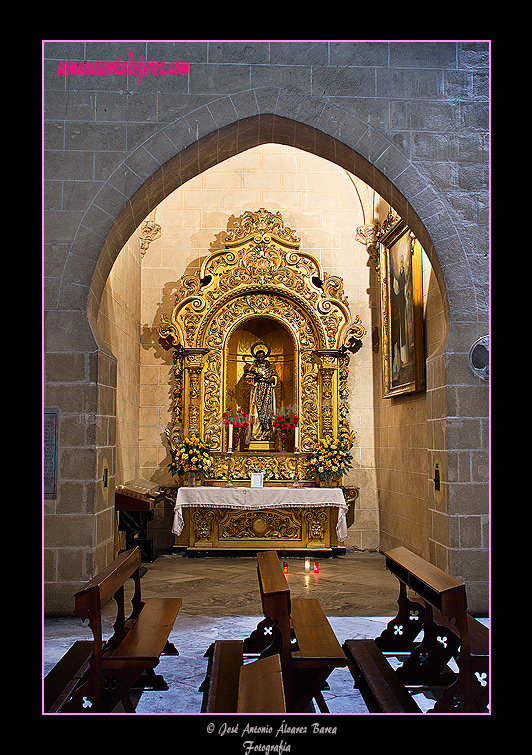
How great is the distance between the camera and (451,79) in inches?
231

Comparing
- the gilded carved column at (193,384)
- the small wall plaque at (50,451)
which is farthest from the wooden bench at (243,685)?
the gilded carved column at (193,384)

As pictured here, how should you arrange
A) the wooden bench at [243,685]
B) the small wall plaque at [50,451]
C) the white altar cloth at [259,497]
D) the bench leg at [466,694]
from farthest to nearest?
the white altar cloth at [259,497] → the small wall plaque at [50,451] → the bench leg at [466,694] → the wooden bench at [243,685]

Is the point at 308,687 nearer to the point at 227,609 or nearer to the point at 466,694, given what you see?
the point at 466,694

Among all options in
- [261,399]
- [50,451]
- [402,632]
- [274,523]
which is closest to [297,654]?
[402,632]

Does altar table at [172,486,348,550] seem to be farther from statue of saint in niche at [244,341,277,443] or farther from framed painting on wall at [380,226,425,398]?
framed painting on wall at [380,226,425,398]

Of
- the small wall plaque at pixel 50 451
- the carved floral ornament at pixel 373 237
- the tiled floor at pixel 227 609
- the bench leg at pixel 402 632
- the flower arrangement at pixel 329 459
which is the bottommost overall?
the tiled floor at pixel 227 609

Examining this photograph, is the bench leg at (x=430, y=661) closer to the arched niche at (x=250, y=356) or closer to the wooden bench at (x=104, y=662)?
the wooden bench at (x=104, y=662)

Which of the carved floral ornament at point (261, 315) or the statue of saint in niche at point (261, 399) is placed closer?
the carved floral ornament at point (261, 315)

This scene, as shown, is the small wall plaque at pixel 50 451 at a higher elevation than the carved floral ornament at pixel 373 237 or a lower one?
lower

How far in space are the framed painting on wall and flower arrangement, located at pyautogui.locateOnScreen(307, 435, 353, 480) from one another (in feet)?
3.28

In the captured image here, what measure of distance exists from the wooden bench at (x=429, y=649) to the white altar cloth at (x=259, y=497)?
3.94 m

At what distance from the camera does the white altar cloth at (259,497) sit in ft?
29.5

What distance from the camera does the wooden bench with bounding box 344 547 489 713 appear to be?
3.25m

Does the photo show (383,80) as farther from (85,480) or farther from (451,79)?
(85,480)
